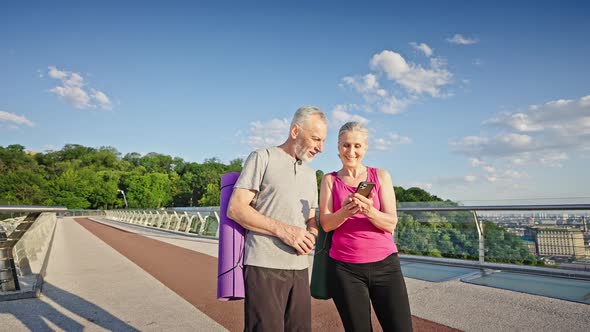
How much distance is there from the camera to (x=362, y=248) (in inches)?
93.3

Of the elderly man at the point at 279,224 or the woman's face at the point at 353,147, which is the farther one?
the woman's face at the point at 353,147

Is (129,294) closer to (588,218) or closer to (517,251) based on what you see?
(517,251)

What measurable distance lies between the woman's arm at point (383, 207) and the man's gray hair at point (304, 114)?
1.71ft

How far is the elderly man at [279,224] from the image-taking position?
199 cm

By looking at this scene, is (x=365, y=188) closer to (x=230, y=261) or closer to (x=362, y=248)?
(x=362, y=248)

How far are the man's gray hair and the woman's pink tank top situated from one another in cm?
62

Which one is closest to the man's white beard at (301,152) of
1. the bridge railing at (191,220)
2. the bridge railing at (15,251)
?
the bridge railing at (15,251)

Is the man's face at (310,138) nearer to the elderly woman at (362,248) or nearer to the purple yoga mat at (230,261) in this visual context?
the elderly woman at (362,248)

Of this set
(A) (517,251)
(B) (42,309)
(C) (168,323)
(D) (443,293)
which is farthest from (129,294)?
(A) (517,251)

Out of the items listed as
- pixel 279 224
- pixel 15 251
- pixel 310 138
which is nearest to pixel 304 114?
pixel 310 138

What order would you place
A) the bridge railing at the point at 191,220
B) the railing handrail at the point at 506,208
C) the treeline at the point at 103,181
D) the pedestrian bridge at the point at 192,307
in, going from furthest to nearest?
the treeline at the point at 103,181, the bridge railing at the point at 191,220, the railing handrail at the point at 506,208, the pedestrian bridge at the point at 192,307

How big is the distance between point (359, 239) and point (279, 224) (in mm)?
625

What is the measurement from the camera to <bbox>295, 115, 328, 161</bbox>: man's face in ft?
7.14

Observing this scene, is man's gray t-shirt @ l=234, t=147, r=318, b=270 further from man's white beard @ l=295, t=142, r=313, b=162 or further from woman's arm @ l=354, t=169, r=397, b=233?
woman's arm @ l=354, t=169, r=397, b=233
